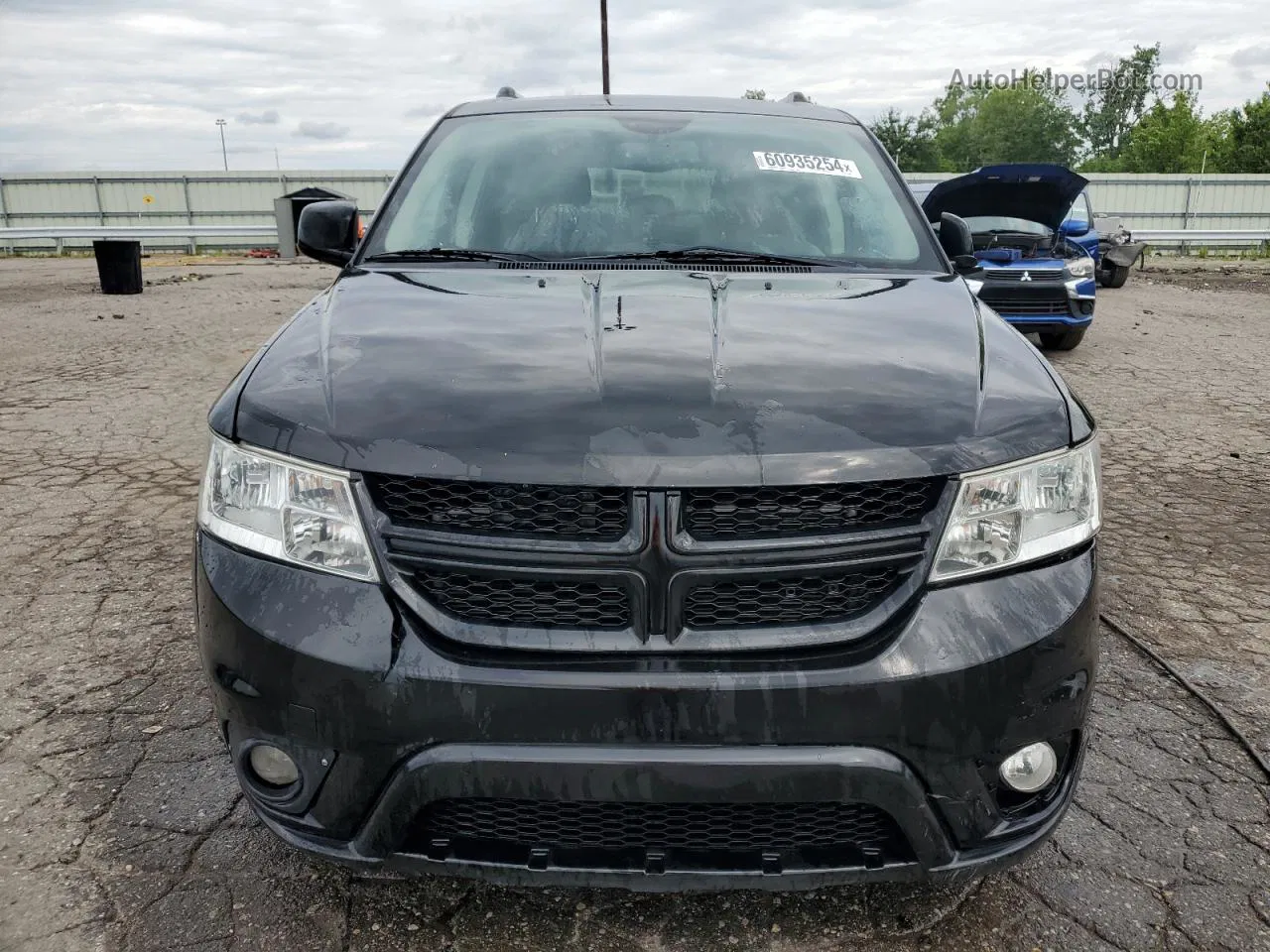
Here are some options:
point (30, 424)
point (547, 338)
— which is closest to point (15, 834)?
point (547, 338)

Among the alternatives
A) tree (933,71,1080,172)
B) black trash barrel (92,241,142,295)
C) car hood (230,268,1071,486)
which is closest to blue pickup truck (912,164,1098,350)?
car hood (230,268,1071,486)

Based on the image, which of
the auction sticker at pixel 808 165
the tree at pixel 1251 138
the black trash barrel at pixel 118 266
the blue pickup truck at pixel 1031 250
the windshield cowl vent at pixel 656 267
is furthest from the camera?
the tree at pixel 1251 138

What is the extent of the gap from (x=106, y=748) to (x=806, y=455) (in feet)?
6.88

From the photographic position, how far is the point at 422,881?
2221 mm

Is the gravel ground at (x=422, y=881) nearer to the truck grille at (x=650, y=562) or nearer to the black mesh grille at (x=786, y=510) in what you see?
the truck grille at (x=650, y=562)

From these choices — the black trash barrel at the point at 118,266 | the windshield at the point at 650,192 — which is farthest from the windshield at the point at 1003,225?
the black trash barrel at the point at 118,266

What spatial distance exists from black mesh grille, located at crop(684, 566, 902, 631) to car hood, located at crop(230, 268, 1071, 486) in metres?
0.17

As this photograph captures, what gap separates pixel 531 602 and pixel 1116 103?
99.3 m

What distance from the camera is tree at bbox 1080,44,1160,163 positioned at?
8556cm

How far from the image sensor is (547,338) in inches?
83.1

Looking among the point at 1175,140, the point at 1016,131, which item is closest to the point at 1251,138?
the point at 1175,140

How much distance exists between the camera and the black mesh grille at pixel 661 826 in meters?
1.77

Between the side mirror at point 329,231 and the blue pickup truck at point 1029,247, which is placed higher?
the side mirror at point 329,231

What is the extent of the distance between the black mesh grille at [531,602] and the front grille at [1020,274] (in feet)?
27.5
